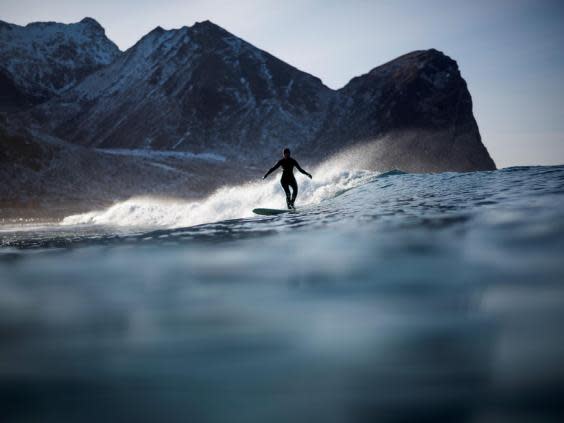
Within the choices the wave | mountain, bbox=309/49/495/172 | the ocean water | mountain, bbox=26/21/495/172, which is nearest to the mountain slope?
mountain, bbox=26/21/495/172

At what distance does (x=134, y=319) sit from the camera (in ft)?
13.4

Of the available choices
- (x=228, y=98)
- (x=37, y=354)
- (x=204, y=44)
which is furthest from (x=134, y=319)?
(x=204, y=44)

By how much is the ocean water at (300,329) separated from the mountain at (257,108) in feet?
258

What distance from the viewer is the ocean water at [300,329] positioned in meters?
2.63

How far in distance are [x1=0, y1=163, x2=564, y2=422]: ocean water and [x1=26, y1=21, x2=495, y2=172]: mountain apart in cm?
7863

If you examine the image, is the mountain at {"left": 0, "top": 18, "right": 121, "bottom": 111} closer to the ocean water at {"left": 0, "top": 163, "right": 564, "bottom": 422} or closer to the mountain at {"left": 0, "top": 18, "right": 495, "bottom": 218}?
the mountain at {"left": 0, "top": 18, "right": 495, "bottom": 218}

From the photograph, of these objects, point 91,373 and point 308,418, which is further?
point 91,373

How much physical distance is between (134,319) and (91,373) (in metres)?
0.98

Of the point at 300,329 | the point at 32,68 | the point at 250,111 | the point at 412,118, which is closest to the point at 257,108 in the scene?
the point at 250,111

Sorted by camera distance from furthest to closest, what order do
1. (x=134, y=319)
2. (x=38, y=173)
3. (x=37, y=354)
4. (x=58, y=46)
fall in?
(x=58, y=46) < (x=38, y=173) < (x=134, y=319) < (x=37, y=354)

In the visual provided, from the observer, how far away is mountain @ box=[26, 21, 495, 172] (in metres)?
93.2

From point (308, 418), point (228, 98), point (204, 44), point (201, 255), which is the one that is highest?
point (204, 44)

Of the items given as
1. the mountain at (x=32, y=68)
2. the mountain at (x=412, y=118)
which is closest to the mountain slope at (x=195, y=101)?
the mountain at (x=412, y=118)

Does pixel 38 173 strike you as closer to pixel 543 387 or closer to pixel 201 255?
pixel 201 255
